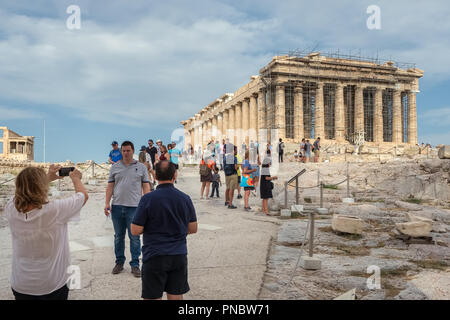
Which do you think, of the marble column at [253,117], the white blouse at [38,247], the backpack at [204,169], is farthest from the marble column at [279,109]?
the white blouse at [38,247]

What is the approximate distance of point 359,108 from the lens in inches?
1513

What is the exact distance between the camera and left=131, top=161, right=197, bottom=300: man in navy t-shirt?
3.17 m

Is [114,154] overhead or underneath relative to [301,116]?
underneath

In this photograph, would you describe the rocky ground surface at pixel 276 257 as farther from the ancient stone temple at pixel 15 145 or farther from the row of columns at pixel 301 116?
the ancient stone temple at pixel 15 145

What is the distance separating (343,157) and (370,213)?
2009 centimetres

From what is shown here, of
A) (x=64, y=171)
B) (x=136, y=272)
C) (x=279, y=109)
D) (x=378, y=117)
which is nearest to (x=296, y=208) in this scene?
(x=136, y=272)

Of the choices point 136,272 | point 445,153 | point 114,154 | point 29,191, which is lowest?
point 136,272

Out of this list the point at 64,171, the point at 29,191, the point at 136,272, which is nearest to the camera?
the point at 29,191

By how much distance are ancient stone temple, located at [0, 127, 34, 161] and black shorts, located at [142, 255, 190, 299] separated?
6916cm

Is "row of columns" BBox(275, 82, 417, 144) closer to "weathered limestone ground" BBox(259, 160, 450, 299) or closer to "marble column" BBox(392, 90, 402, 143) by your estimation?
"marble column" BBox(392, 90, 402, 143)

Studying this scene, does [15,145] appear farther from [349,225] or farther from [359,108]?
[349,225]

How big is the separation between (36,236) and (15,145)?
78.5 m

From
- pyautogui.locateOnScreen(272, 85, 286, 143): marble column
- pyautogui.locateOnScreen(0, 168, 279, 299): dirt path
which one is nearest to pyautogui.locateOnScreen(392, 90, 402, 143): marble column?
pyautogui.locateOnScreen(272, 85, 286, 143): marble column

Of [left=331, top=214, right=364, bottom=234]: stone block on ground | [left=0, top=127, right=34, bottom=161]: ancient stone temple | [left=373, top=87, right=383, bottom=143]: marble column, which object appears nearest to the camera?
[left=331, top=214, right=364, bottom=234]: stone block on ground
